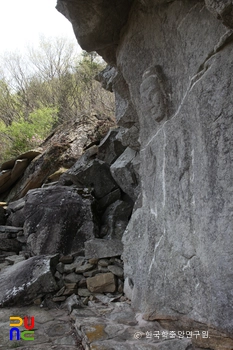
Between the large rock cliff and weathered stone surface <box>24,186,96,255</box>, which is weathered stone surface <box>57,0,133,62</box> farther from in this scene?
weathered stone surface <box>24,186,96,255</box>

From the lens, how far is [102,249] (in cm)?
484

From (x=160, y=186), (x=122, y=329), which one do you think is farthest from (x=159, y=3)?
(x=122, y=329)

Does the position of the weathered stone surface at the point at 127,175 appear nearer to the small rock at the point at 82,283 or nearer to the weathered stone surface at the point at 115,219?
the weathered stone surface at the point at 115,219

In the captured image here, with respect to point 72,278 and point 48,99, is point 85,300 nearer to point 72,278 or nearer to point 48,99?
point 72,278

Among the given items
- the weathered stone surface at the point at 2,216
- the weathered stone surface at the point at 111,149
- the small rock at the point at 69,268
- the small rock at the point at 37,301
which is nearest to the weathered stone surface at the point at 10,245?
the weathered stone surface at the point at 2,216

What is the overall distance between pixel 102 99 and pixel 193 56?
10.6m

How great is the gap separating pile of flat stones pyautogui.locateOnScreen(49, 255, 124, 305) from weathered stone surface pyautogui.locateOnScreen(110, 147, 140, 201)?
5.14 feet

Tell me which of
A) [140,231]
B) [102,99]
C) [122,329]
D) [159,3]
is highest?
[102,99]

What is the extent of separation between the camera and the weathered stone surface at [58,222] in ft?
17.6

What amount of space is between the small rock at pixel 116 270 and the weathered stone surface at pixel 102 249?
0.66ft

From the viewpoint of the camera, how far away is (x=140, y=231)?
3.88 metres

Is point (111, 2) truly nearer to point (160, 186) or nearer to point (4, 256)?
point (160, 186)

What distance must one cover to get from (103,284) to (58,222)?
5.22ft

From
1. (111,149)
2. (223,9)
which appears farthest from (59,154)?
(223,9)
